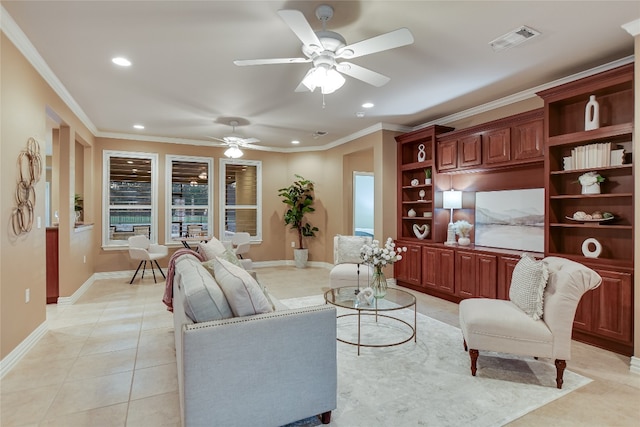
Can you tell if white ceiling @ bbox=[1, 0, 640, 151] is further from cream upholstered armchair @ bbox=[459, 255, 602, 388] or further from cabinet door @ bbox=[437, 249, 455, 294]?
cabinet door @ bbox=[437, 249, 455, 294]

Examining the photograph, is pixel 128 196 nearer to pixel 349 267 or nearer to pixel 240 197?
pixel 240 197

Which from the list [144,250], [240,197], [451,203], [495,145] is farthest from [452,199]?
[144,250]

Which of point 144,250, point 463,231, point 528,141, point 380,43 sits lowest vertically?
point 144,250

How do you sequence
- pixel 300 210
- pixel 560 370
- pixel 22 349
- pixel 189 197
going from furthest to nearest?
pixel 300 210 → pixel 189 197 → pixel 22 349 → pixel 560 370

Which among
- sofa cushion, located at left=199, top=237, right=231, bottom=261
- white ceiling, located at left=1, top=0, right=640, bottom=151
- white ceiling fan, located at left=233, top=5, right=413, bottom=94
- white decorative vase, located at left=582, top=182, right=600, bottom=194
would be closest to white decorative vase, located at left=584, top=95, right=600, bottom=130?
white ceiling, located at left=1, top=0, right=640, bottom=151

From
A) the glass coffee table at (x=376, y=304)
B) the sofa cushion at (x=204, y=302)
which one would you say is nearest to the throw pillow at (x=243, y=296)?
the sofa cushion at (x=204, y=302)

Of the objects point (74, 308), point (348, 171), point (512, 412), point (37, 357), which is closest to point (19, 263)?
point (37, 357)

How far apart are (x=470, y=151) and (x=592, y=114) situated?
1.47m

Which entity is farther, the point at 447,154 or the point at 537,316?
the point at 447,154

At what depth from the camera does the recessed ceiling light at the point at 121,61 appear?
323 centimetres

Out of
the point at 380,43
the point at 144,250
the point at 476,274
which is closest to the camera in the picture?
the point at 380,43

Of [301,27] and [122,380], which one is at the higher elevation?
[301,27]

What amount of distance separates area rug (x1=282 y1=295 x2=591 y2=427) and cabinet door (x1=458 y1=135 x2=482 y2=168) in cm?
248

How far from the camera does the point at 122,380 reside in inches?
101
